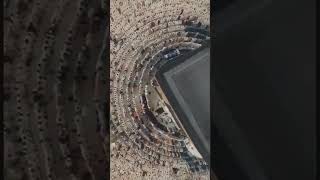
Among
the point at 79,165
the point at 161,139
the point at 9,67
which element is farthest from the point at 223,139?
the point at 9,67

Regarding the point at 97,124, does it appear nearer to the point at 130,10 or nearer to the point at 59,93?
the point at 59,93

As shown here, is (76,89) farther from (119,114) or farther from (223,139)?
(223,139)

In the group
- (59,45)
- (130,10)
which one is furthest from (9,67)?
(130,10)

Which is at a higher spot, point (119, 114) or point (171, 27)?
point (171, 27)

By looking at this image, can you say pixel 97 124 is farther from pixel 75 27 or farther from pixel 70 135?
pixel 75 27

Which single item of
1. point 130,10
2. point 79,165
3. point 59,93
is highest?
point 130,10

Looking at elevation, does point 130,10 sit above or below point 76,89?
above

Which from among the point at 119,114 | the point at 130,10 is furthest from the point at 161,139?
the point at 130,10
